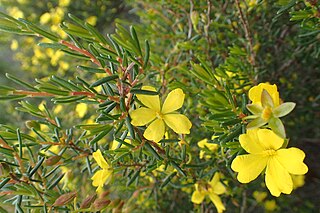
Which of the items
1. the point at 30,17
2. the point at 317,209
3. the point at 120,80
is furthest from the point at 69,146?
the point at 30,17

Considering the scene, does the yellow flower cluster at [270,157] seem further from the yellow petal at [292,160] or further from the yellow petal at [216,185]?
the yellow petal at [216,185]

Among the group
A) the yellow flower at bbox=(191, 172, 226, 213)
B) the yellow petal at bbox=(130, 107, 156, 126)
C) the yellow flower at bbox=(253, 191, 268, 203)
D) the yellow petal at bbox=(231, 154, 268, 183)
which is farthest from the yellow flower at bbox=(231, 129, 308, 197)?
the yellow flower at bbox=(253, 191, 268, 203)

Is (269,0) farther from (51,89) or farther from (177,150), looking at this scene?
(51,89)

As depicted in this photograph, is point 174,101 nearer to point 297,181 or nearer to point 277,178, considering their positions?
point 277,178

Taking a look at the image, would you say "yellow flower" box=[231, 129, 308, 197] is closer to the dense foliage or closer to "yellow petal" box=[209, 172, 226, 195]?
the dense foliage

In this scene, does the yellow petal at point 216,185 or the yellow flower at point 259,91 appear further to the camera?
the yellow petal at point 216,185

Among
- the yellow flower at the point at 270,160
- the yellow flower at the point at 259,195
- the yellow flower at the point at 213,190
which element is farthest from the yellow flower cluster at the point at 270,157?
the yellow flower at the point at 259,195
